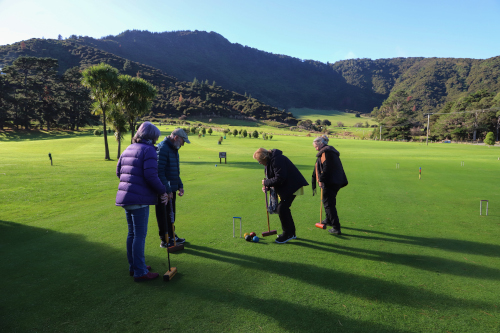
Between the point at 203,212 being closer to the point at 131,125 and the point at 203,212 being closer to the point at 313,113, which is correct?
the point at 131,125

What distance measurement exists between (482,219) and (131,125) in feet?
109

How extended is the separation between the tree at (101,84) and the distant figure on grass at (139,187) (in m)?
26.4

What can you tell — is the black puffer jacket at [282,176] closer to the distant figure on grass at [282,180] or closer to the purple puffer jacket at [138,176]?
the distant figure on grass at [282,180]

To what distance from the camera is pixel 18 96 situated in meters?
63.0

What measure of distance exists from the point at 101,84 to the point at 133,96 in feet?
13.7

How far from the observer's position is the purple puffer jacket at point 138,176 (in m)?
4.59

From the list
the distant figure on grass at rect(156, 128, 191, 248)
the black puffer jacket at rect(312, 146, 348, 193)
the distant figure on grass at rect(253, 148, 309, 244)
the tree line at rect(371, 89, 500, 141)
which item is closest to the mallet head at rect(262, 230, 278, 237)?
the distant figure on grass at rect(253, 148, 309, 244)

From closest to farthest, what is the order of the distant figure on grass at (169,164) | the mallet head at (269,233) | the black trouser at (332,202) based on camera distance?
the distant figure on grass at (169,164) → the mallet head at (269,233) → the black trouser at (332,202)

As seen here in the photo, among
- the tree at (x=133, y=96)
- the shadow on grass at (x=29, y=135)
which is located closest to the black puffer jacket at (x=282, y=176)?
the tree at (x=133, y=96)

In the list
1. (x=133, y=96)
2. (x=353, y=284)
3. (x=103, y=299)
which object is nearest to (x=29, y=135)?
(x=133, y=96)

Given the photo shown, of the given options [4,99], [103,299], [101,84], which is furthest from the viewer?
[4,99]

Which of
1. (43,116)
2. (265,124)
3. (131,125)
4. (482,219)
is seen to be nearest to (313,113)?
(265,124)

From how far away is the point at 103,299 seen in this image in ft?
14.0

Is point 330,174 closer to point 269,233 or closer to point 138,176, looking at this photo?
point 269,233
